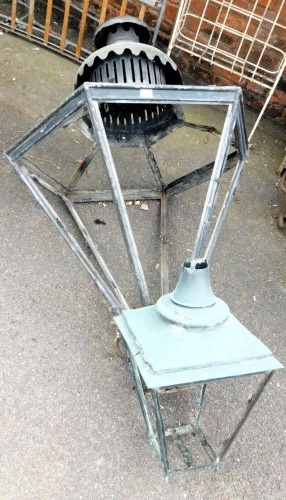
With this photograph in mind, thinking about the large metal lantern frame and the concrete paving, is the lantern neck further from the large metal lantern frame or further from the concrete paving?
the concrete paving

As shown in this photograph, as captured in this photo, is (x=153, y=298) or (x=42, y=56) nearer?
(x=153, y=298)

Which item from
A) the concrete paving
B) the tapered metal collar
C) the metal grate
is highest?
the tapered metal collar

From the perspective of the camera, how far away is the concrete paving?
6.81ft

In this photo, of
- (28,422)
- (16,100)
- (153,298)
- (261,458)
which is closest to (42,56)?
(16,100)

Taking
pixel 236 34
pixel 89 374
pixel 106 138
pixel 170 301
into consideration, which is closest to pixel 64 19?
pixel 236 34

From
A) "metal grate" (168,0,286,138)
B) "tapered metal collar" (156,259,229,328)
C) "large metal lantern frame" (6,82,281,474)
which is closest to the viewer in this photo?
"large metal lantern frame" (6,82,281,474)

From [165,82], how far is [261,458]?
78.4 inches

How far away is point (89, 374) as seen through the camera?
241 centimetres

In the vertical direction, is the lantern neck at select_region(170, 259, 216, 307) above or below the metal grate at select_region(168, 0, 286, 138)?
above

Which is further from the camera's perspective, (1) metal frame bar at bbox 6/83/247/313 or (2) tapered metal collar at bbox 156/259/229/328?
(1) metal frame bar at bbox 6/83/247/313

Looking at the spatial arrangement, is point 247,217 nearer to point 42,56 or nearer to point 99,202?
point 99,202

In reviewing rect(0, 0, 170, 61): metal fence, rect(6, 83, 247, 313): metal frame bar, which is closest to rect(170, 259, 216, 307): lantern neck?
rect(6, 83, 247, 313): metal frame bar

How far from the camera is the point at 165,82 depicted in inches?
107

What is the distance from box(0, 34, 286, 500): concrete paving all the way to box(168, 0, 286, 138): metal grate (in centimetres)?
148
